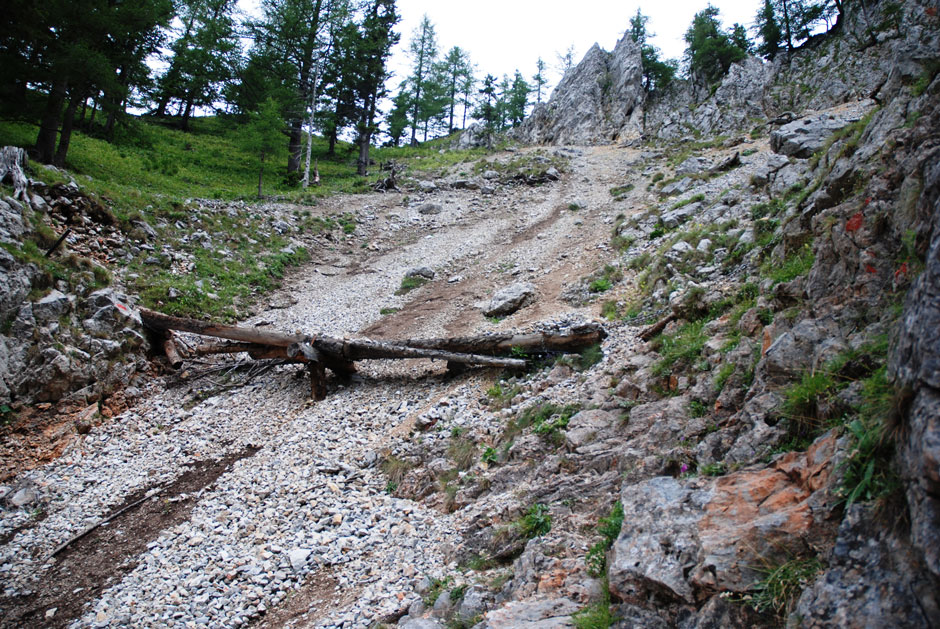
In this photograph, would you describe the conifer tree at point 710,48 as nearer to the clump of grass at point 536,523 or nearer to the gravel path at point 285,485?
the gravel path at point 285,485

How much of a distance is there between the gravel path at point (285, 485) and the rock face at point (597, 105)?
39.0 metres

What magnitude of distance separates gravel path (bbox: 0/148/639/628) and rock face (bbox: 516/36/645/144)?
38958 mm

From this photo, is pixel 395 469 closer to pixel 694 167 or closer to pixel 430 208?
pixel 430 208

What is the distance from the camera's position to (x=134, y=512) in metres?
9.79

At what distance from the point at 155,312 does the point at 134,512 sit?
756 centimetres

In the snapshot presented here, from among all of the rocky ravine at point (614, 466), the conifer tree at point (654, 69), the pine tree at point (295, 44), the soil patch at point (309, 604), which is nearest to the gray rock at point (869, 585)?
the rocky ravine at point (614, 466)

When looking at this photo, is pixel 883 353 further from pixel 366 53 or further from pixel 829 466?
pixel 366 53

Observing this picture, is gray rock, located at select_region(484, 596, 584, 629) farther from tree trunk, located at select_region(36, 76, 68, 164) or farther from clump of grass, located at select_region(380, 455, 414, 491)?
tree trunk, located at select_region(36, 76, 68, 164)

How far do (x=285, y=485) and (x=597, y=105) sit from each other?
5904 cm

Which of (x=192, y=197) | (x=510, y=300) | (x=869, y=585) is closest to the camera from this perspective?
(x=869, y=585)

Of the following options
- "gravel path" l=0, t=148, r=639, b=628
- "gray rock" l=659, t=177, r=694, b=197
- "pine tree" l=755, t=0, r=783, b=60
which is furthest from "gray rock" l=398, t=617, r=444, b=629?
"pine tree" l=755, t=0, r=783, b=60

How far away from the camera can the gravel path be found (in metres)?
7.19

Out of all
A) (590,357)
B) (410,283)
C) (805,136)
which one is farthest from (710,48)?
(590,357)

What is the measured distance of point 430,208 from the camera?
32.3m
